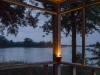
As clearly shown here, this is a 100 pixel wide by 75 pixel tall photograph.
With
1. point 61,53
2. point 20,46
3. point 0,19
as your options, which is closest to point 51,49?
point 61,53

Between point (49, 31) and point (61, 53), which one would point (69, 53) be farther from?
point (49, 31)

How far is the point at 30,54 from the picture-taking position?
4.28m

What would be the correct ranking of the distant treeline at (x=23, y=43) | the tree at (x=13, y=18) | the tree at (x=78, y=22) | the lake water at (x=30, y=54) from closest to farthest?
the lake water at (x=30, y=54) → the distant treeline at (x=23, y=43) → the tree at (x=13, y=18) → the tree at (x=78, y=22)

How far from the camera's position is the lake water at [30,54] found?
161 inches

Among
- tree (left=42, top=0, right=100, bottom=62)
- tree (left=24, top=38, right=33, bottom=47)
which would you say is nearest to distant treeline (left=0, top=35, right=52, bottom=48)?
tree (left=24, top=38, right=33, bottom=47)

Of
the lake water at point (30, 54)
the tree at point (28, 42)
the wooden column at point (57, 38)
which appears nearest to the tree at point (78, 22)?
the lake water at point (30, 54)

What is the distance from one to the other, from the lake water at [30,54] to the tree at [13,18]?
59 centimetres

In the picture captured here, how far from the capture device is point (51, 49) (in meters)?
4.69

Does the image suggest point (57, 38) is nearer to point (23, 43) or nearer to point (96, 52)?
point (23, 43)

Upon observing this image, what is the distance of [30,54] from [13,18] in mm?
Answer: 1188

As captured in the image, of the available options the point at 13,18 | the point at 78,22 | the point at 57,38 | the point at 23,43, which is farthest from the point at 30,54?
the point at 78,22

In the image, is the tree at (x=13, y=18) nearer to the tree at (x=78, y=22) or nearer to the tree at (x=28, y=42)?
the tree at (x=28, y=42)

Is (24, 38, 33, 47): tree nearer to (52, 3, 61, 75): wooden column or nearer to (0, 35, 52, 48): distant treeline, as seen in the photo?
(0, 35, 52, 48): distant treeline

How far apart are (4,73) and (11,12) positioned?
179 cm
